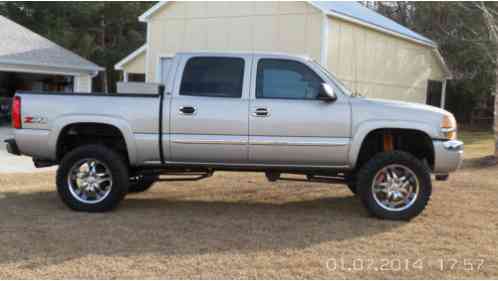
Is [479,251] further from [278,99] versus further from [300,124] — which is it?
[278,99]

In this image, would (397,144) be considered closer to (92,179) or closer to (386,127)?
(386,127)

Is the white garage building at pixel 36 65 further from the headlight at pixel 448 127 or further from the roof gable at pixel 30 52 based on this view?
the headlight at pixel 448 127

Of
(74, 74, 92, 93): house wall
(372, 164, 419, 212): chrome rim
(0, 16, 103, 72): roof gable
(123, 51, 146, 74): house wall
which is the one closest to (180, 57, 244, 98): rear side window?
(372, 164, 419, 212): chrome rim

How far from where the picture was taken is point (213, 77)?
659 centimetres

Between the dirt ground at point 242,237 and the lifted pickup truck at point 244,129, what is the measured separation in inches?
19.3

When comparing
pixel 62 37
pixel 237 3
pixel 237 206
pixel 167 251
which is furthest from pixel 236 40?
pixel 62 37

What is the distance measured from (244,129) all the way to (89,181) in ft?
6.84

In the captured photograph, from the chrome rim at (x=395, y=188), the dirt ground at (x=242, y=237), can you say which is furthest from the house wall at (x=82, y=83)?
the chrome rim at (x=395, y=188)

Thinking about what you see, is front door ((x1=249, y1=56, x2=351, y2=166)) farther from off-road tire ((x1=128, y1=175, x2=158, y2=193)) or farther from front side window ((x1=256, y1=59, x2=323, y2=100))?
off-road tire ((x1=128, y1=175, x2=158, y2=193))

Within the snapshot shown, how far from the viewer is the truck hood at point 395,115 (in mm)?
6262

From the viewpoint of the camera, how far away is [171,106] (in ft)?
21.0

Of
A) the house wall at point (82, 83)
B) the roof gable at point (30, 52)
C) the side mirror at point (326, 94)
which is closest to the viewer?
the side mirror at point (326, 94)

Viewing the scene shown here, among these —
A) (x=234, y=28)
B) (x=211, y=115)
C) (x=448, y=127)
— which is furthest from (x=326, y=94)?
(x=234, y=28)

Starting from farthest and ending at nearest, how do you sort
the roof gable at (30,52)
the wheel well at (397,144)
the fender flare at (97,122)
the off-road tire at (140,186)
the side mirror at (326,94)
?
the roof gable at (30,52) < the off-road tire at (140,186) < the wheel well at (397,144) < the fender flare at (97,122) < the side mirror at (326,94)
